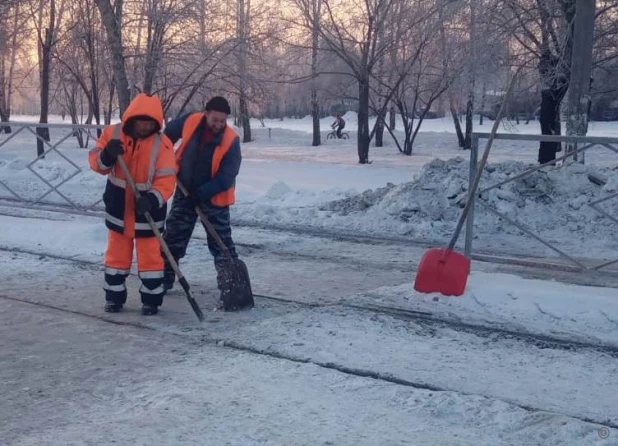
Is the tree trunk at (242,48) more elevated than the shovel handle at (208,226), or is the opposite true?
the tree trunk at (242,48)

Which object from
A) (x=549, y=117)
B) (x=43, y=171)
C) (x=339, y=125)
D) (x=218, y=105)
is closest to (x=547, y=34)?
(x=549, y=117)

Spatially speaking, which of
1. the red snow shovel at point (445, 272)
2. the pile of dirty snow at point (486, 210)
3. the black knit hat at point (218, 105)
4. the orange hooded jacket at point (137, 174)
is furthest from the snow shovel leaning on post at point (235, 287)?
the pile of dirty snow at point (486, 210)

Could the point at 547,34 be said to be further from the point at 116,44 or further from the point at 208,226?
the point at 208,226

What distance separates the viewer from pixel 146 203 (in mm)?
6406

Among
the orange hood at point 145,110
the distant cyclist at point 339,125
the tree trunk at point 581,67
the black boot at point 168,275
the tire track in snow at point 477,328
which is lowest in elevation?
the tire track in snow at point 477,328

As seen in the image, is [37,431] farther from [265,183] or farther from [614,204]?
[265,183]

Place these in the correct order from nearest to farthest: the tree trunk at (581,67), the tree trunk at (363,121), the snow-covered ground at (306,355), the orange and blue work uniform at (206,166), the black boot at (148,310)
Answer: the snow-covered ground at (306,355)
the black boot at (148,310)
the orange and blue work uniform at (206,166)
the tree trunk at (581,67)
the tree trunk at (363,121)

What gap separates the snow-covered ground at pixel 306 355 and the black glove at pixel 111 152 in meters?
1.22

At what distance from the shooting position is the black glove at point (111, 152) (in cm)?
633

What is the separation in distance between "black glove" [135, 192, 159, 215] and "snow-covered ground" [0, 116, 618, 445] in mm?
851

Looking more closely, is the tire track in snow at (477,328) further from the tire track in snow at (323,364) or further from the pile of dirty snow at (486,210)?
the pile of dirty snow at (486,210)

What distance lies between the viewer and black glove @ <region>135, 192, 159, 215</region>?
640 centimetres

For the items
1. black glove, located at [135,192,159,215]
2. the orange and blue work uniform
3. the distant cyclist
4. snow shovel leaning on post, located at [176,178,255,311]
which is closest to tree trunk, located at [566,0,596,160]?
the orange and blue work uniform

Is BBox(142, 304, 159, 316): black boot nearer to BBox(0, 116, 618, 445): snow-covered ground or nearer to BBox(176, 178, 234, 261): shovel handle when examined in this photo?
BBox(0, 116, 618, 445): snow-covered ground
